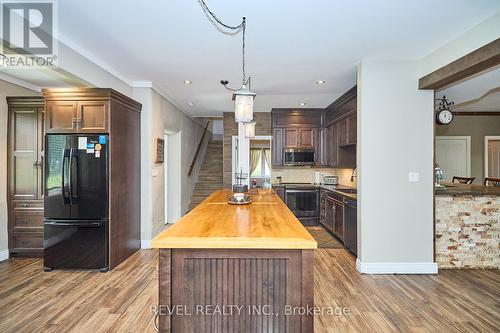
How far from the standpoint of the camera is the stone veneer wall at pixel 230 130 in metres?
6.69

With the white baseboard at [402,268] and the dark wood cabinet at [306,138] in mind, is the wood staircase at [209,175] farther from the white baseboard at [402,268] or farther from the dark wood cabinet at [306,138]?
the white baseboard at [402,268]

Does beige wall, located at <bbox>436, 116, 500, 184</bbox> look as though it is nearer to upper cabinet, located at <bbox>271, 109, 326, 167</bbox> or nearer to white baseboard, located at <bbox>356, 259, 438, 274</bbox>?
upper cabinet, located at <bbox>271, 109, 326, 167</bbox>

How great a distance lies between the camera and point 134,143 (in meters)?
4.19

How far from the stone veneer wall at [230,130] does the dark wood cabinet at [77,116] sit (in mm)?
3442

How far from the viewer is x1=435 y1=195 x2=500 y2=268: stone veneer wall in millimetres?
3566

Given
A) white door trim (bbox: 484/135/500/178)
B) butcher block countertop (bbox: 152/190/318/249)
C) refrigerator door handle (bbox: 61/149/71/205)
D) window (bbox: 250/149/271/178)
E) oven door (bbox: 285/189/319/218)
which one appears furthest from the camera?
window (bbox: 250/149/271/178)

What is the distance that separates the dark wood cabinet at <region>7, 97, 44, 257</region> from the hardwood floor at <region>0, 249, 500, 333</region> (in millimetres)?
330

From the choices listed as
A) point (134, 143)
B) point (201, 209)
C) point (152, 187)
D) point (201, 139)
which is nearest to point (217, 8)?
point (201, 209)

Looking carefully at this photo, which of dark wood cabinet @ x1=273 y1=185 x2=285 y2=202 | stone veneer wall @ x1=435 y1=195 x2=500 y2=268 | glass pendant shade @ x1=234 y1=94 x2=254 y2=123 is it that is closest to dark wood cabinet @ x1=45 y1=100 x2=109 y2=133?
glass pendant shade @ x1=234 y1=94 x2=254 y2=123

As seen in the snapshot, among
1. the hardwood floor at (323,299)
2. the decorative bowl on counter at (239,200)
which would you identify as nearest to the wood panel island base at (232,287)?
the hardwood floor at (323,299)

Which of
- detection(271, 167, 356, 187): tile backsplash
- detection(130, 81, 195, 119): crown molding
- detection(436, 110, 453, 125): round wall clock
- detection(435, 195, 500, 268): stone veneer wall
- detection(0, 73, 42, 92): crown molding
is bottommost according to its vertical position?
detection(435, 195, 500, 268): stone veneer wall

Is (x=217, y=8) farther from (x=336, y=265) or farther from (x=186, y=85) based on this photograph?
(x=336, y=265)

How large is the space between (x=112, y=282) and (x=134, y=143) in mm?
1991

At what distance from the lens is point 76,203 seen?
344 centimetres
